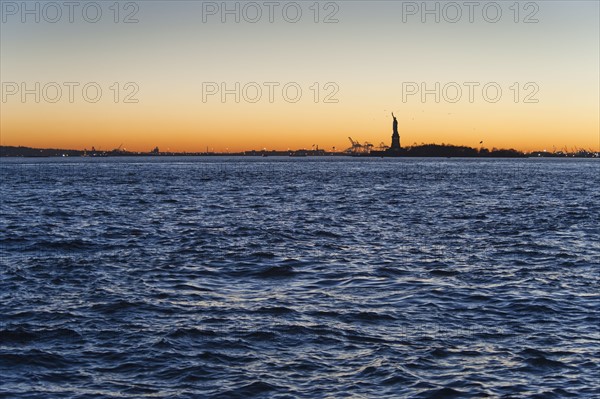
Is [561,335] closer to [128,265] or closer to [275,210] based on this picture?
[128,265]

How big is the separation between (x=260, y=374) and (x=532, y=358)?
5.71m

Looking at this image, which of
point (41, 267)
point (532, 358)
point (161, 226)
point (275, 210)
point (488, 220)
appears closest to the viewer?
point (532, 358)

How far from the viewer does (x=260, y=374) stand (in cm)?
1508

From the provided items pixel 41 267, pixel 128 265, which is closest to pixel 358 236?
pixel 128 265

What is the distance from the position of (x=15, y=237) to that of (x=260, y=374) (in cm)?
2679

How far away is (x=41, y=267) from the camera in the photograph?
2828 centimetres

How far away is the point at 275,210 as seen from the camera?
5903 centimetres

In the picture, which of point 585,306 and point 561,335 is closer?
point 561,335

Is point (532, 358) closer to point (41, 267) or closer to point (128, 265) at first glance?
point (128, 265)

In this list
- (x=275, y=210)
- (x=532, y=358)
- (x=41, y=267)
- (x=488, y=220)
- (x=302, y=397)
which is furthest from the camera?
(x=275, y=210)

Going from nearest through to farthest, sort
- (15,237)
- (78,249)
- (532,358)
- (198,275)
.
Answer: (532,358), (198,275), (78,249), (15,237)

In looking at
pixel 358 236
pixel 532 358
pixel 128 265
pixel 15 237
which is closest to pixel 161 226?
pixel 15 237

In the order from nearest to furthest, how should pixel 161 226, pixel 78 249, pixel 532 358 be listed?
pixel 532 358 → pixel 78 249 → pixel 161 226

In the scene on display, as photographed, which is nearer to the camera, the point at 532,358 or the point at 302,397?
the point at 302,397
